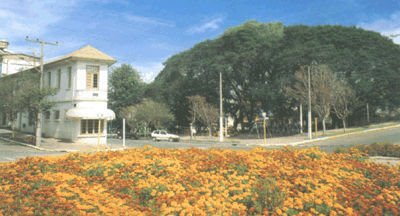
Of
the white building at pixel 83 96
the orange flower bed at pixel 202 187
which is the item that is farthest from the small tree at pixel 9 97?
the orange flower bed at pixel 202 187

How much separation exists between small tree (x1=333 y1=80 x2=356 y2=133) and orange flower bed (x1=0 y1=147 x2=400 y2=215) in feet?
99.4

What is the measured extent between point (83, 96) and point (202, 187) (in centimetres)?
2632

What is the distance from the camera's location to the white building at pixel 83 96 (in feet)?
99.6

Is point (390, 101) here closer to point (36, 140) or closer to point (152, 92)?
point (152, 92)

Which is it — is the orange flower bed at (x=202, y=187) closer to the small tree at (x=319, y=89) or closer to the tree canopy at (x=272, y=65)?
the small tree at (x=319, y=89)

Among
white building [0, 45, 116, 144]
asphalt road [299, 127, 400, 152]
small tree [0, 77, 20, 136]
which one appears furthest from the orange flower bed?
small tree [0, 77, 20, 136]

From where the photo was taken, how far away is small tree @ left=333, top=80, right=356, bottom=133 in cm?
3791

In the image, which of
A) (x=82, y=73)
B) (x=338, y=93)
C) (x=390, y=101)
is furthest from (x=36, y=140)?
(x=390, y=101)

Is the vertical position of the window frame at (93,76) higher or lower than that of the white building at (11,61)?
lower

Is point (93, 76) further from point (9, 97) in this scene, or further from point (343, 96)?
point (343, 96)

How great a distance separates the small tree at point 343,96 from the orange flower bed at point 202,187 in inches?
1193

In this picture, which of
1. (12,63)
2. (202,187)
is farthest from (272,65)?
(202,187)

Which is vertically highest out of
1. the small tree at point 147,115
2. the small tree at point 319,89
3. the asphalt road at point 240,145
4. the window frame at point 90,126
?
the small tree at point 319,89

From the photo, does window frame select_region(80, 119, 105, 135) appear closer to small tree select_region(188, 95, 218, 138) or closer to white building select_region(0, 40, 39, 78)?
small tree select_region(188, 95, 218, 138)
